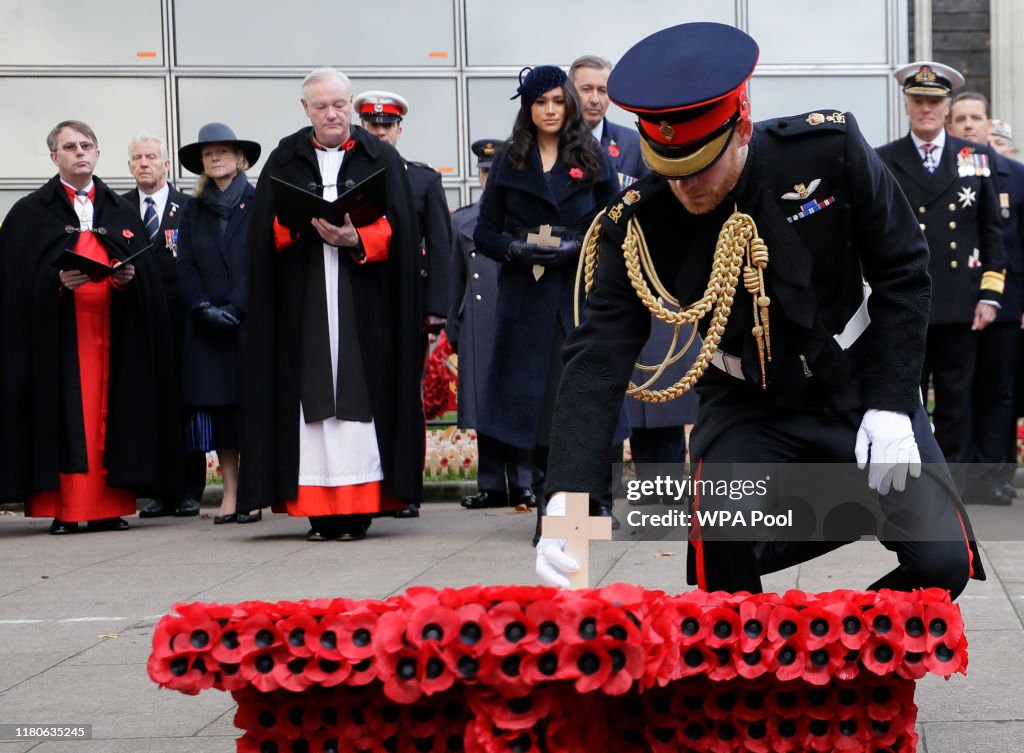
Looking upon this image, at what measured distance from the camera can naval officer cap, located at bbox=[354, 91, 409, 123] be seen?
10102 mm

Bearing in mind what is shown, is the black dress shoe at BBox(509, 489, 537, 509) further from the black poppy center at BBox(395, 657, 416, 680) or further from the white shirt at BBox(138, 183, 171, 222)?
the black poppy center at BBox(395, 657, 416, 680)

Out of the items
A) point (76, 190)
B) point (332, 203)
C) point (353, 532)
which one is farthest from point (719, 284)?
point (76, 190)

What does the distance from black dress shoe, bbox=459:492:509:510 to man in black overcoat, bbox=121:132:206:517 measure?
63.7 inches

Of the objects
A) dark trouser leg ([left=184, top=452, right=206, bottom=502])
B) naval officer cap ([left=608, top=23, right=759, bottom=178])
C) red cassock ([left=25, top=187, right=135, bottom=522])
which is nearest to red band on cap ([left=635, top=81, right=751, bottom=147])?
naval officer cap ([left=608, top=23, right=759, bottom=178])

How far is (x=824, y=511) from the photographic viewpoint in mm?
4082

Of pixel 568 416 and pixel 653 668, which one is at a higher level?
pixel 568 416

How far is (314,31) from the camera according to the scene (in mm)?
15125

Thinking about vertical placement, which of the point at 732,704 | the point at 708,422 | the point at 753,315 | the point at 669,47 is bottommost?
the point at 732,704

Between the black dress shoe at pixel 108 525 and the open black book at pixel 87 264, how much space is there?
1.36 metres

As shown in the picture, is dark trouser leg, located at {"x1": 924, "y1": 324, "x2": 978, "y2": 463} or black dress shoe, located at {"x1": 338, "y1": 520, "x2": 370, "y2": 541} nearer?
black dress shoe, located at {"x1": 338, "y1": 520, "x2": 370, "y2": 541}

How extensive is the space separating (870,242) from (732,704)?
1172 millimetres

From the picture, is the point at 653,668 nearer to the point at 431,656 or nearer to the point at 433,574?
the point at 431,656

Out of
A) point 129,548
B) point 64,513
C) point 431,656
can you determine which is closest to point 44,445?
point 64,513

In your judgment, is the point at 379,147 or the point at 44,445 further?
the point at 44,445
